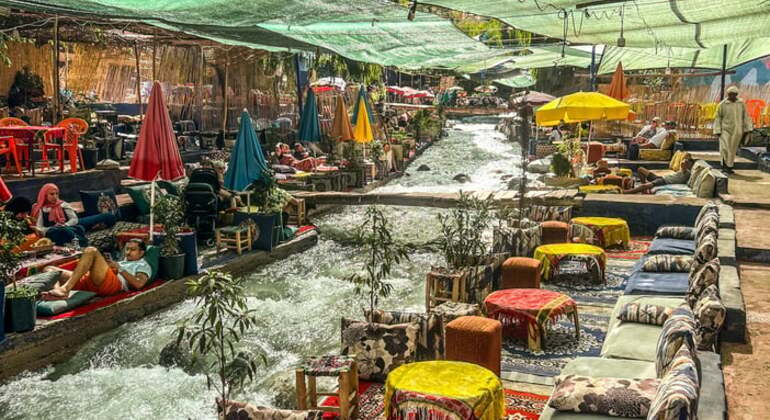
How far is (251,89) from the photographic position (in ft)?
68.2

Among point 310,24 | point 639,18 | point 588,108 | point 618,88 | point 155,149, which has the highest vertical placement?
point 639,18

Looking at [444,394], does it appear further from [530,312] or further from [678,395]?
[530,312]

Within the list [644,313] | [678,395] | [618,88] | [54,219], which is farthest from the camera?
[618,88]

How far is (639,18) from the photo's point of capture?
11070 millimetres

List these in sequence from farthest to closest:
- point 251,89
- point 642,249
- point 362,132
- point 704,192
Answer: point 251,89 → point 362,132 → point 704,192 → point 642,249

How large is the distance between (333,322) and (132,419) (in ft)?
8.90

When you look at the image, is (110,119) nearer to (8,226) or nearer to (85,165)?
(85,165)

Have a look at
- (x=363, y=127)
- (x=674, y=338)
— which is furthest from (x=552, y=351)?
(x=363, y=127)

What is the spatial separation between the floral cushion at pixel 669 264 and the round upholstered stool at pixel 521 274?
3.38ft

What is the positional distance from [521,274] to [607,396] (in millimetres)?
3502

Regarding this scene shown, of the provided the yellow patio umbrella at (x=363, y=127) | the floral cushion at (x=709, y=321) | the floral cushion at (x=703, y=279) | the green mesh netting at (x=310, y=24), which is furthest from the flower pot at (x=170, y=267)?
the yellow patio umbrella at (x=363, y=127)

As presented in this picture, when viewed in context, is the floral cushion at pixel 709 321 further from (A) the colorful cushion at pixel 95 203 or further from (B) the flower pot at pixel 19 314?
(A) the colorful cushion at pixel 95 203

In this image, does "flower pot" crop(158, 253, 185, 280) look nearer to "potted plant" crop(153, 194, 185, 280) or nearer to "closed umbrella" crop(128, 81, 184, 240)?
"potted plant" crop(153, 194, 185, 280)

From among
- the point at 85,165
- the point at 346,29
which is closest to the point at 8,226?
the point at 346,29
